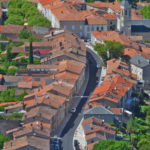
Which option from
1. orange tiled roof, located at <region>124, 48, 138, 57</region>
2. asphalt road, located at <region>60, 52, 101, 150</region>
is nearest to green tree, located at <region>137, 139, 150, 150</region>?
asphalt road, located at <region>60, 52, 101, 150</region>

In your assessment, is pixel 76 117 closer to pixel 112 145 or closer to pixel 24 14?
pixel 112 145

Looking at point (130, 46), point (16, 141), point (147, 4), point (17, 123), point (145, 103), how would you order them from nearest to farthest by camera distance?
point (16, 141) → point (17, 123) → point (145, 103) → point (130, 46) → point (147, 4)

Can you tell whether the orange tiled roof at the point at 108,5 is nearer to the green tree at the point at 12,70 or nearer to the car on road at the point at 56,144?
the green tree at the point at 12,70

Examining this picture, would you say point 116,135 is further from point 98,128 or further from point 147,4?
point 147,4

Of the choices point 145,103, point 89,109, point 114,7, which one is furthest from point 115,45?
point 114,7

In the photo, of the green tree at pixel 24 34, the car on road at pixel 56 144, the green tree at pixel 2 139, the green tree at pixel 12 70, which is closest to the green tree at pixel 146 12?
the green tree at pixel 24 34

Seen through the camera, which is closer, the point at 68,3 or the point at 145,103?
the point at 145,103
